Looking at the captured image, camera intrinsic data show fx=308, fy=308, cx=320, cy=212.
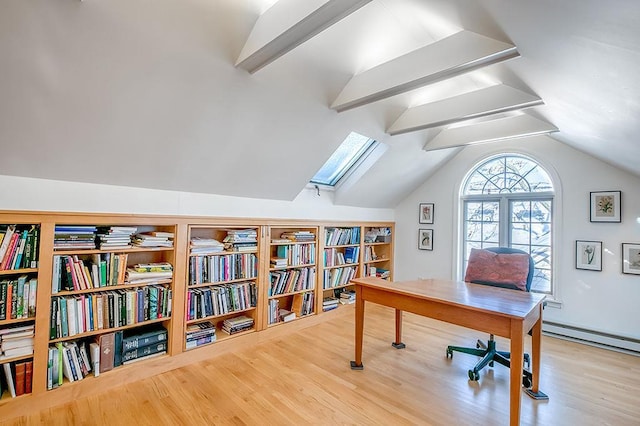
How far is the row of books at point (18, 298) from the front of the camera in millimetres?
1965

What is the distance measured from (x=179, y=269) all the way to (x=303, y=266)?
1505 millimetres

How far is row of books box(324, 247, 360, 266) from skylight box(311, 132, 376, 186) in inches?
36.9

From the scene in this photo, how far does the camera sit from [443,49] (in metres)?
1.98

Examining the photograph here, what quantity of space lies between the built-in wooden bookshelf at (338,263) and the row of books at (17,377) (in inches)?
106

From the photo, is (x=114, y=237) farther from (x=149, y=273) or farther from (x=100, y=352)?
(x=100, y=352)

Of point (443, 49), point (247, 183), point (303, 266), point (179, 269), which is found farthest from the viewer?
point (303, 266)

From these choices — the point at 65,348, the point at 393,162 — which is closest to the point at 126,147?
the point at 65,348

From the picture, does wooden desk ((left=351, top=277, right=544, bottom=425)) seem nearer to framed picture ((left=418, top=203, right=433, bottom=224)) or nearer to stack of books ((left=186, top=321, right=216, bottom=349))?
stack of books ((left=186, top=321, right=216, bottom=349))

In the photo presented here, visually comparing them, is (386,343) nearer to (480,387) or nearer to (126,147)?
(480,387)

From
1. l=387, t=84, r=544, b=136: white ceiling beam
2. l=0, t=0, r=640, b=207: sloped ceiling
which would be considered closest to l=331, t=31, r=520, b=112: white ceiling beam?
l=0, t=0, r=640, b=207: sloped ceiling

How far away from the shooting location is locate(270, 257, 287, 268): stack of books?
346 cm

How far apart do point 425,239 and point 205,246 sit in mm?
3344

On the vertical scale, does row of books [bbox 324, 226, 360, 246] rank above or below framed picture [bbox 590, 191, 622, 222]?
below

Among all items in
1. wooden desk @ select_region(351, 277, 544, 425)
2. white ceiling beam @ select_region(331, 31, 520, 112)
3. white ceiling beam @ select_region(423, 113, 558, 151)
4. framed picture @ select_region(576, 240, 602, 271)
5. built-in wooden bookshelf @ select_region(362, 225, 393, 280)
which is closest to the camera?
white ceiling beam @ select_region(331, 31, 520, 112)
